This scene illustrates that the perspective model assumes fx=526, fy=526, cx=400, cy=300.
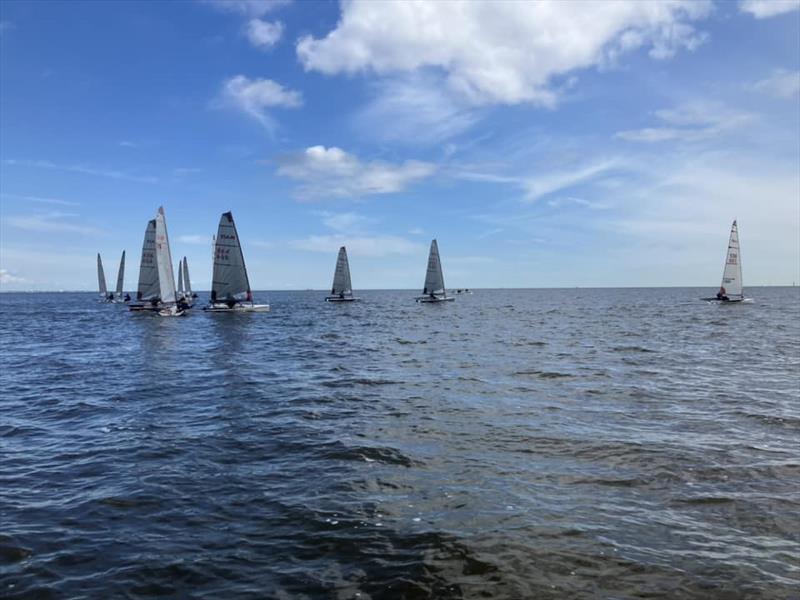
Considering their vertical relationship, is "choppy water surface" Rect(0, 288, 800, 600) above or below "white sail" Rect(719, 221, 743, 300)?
below

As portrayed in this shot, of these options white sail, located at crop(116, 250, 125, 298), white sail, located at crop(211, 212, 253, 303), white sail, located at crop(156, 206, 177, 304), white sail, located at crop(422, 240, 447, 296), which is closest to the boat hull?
white sail, located at crop(211, 212, 253, 303)

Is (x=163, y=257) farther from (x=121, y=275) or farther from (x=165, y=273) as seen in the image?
(x=121, y=275)

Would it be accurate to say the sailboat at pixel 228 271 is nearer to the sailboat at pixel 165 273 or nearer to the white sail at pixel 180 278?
→ the sailboat at pixel 165 273

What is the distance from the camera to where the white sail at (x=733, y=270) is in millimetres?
81438

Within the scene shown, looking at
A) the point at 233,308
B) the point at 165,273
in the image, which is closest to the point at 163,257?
the point at 165,273

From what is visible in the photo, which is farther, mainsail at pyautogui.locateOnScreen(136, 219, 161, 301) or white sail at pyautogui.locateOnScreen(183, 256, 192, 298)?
white sail at pyautogui.locateOnScreen(183, 256, 192, 298)

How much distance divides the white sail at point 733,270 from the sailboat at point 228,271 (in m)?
72.3

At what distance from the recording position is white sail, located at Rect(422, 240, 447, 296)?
91.8 m

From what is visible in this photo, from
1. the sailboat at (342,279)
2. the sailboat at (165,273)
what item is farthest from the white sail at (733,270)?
the sailboat at (165,273)

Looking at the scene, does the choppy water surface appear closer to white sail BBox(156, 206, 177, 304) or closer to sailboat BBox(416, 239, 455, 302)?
white sail BBox(156, 206, 177, 304)

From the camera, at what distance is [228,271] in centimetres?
6244

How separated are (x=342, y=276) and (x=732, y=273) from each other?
212 ft

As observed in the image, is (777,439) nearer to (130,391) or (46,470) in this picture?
(46,470)

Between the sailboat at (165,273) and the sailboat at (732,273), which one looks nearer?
the sailboat at (165,273)
